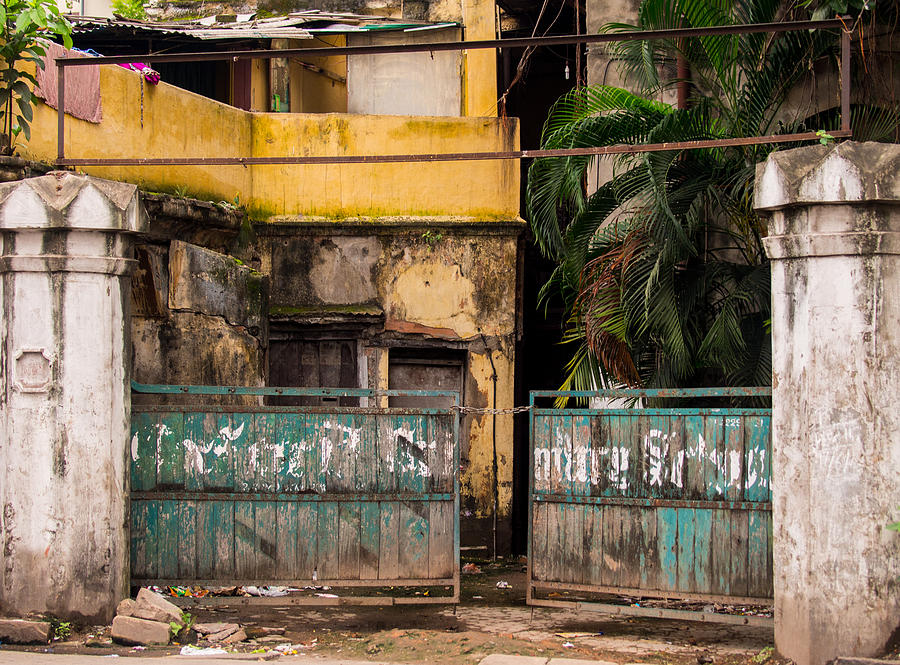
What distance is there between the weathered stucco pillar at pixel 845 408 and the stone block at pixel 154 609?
392 cm

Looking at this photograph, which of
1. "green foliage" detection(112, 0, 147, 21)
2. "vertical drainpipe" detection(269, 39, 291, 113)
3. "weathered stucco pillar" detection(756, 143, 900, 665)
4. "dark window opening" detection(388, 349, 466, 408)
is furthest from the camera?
"green foliage" detection(112, 0, 147, 21)

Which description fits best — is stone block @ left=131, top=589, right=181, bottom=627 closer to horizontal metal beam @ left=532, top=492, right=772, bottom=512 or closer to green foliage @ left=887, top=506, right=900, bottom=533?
horizontal metal beam @ left=532, top=492, right=772, bottom=512

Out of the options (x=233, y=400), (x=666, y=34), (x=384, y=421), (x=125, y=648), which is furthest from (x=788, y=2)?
(x=125, y=648)

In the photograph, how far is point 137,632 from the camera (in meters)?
6.46

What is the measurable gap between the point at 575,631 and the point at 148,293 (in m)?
4.72

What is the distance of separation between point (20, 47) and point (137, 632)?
4235mm

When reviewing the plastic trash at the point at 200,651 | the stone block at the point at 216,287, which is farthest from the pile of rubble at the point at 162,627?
the stone block at the point at 216,287

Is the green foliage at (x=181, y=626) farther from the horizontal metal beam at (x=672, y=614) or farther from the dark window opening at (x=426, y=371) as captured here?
the dark window opening at (x=426, y=371)

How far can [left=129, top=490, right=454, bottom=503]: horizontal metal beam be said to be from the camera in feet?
23.6

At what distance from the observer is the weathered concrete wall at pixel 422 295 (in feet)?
37.7

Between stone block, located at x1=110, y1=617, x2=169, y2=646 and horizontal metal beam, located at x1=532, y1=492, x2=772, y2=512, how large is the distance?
2707 mm

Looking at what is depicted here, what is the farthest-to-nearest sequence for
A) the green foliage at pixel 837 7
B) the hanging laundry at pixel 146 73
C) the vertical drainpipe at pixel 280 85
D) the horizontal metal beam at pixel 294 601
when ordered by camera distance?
the vertical drainpipe at pixel 280 85
the hanging laundry at pixel 146 73
the green foliage at pixel 837 7
the horizontal metal beam at pixel 294 601

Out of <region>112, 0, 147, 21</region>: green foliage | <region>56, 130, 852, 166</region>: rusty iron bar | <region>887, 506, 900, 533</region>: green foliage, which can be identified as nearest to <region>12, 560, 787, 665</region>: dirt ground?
<region>887, 506, 900, 533</region>: green foliage

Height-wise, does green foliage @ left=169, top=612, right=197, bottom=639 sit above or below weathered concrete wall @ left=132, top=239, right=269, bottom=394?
below
